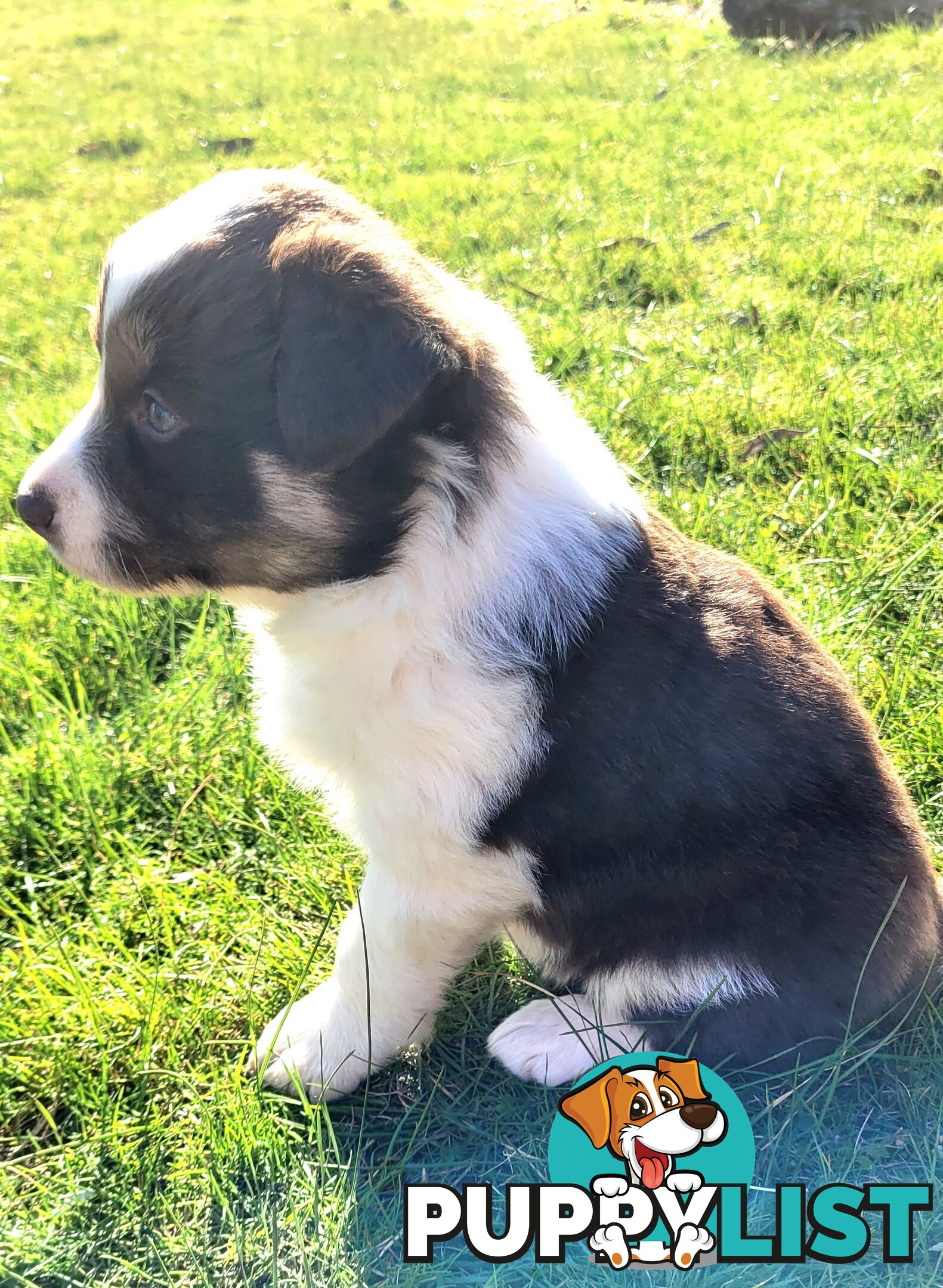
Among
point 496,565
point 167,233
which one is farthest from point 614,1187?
point 167,233

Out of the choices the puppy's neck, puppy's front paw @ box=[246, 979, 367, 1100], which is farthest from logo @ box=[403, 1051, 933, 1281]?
the puppy's neck

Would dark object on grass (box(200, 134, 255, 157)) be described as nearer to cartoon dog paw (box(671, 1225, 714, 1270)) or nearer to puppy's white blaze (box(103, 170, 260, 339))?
puppy's white blaze (box(103, 170, 260, 339))

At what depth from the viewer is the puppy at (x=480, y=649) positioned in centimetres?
188

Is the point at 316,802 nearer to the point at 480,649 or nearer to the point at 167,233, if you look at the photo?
the point at 480,649

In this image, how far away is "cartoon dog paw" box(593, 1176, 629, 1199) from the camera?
79.8 inches

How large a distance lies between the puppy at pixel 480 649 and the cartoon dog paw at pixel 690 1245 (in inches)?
12.9

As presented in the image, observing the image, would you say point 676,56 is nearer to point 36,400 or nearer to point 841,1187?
point 36,400

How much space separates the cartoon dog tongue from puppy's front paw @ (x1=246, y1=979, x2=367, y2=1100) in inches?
25.0

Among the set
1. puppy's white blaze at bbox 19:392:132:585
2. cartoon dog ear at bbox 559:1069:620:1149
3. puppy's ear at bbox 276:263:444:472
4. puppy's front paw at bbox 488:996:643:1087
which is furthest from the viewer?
puppy's front paw at bbox 488:996:643:1087

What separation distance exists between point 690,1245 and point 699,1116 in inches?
8.9

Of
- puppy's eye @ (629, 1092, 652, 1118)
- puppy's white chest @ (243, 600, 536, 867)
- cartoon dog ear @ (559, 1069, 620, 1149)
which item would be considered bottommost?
cartoon dog ear @ (559, 1069, 620, 1149)

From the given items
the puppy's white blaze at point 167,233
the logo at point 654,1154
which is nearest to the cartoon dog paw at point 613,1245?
the logo at point 654,1154

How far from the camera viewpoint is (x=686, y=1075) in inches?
83.4

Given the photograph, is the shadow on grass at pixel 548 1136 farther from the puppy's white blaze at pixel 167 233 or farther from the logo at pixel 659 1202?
the puppy's white blaze at pixel 167 233
